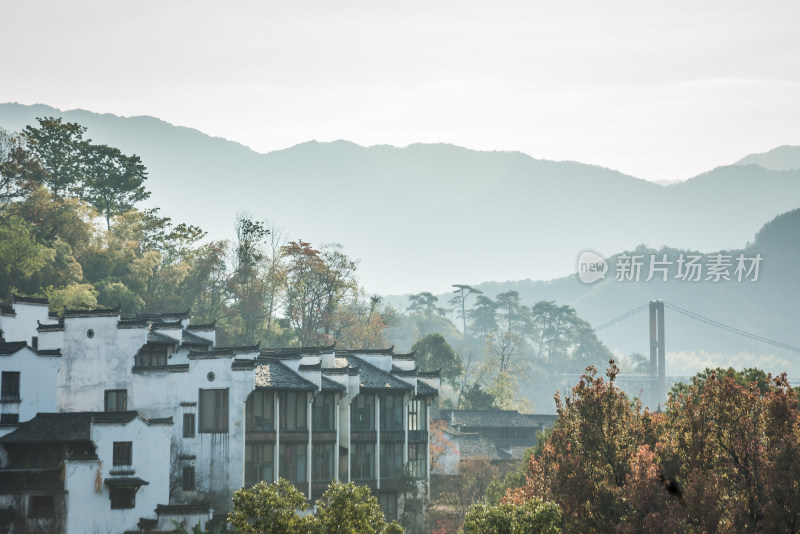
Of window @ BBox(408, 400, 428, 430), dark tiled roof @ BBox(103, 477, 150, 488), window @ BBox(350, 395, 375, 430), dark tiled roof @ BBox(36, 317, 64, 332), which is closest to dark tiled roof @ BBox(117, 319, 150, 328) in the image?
dark tiled roof @ BBox(36, 317, 64, 332)

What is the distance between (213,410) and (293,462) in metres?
6.88

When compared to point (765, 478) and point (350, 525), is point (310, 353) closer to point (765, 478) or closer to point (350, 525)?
point (350, 525)

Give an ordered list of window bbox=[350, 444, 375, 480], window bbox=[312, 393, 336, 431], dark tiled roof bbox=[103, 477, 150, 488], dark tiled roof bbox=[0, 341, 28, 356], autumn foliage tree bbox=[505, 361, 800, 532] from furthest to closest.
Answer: window bbox=[350, 444, 375, 480]
window bbox=[312, 393, 336, 431]
dark tiled roof bbox=[0, 341, 28, 356]
dark tiled roof bbox=[103, 477, 150, 488]
autumn foliage tree bbox=[505, 361, 800, 532]

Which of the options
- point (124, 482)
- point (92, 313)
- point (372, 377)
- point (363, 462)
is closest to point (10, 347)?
point (92, 313)

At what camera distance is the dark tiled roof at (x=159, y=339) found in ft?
219

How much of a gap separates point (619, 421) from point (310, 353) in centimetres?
3787

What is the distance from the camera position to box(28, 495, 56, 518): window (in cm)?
5416

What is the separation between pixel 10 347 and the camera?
206 ft

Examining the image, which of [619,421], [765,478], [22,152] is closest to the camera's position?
[765,478]

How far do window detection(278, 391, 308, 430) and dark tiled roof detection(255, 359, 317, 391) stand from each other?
0.69 meters

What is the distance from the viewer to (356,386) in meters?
70.5

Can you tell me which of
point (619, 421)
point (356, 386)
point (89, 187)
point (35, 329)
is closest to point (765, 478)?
point (619, 421)

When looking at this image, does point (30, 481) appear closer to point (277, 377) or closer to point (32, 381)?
point (32, 381)

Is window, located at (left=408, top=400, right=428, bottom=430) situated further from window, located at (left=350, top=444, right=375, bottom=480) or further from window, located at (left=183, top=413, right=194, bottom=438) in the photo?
window, located at (left=183, top=413, right=194, bottom=438)
